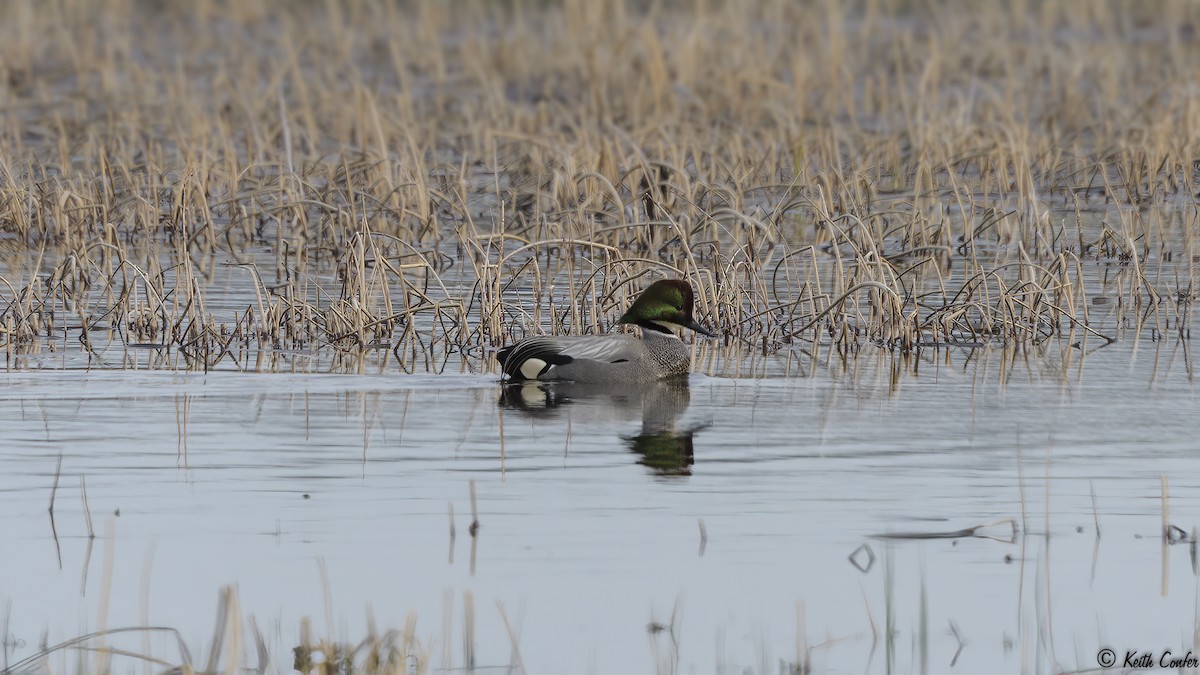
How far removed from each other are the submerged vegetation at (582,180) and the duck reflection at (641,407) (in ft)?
2.38

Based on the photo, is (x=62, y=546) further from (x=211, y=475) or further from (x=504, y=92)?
(x=504, y=92)

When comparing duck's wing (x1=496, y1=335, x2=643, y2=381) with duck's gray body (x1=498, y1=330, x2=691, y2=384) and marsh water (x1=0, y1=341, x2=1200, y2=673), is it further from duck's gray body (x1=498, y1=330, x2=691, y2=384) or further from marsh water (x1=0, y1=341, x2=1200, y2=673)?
marsh water (x1=0, y1=341, x2=1200, y2=673)

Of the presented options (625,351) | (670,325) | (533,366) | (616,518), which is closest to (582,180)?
(670,325)

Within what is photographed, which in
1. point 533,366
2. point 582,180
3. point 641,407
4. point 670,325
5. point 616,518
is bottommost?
point 616,518

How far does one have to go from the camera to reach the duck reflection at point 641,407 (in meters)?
7.68

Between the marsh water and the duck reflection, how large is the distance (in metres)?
0.03

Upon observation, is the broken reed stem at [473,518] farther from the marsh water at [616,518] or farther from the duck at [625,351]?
the duck at [625,351]

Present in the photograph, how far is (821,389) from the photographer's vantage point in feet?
30.8

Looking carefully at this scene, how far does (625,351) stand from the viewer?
959cm

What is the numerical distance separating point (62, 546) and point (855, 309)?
5.71m

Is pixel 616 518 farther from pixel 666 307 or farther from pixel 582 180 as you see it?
pixel 582 180

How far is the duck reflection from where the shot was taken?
7.68 metres

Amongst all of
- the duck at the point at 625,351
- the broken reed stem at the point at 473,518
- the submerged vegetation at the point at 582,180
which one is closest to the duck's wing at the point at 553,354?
the duck at the point at 625,351

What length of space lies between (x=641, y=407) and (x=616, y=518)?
2565 millimetres
